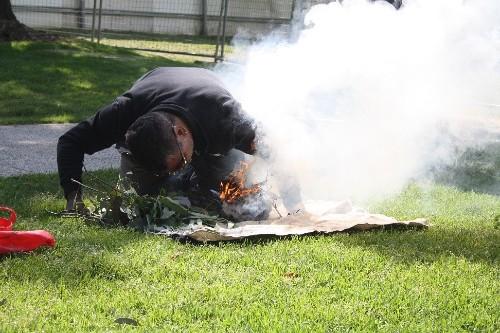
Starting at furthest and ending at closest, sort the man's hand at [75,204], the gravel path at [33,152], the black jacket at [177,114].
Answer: the gravel path at [33,152] < the man's hand at [75,204] < the black jacket at [177,114]

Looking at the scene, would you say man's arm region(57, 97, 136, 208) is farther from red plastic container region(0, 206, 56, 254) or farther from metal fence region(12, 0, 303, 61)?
metal fence region(12, 0, 303, 61)

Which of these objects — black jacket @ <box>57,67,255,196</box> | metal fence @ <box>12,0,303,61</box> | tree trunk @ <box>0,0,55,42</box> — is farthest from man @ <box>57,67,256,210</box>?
metal fence @ <box>12,0,303,61</box>

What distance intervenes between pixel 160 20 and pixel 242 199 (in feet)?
51.0

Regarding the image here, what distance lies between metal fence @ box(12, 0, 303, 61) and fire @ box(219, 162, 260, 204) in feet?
32.3

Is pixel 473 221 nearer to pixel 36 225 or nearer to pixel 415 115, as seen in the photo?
pixel 415 115

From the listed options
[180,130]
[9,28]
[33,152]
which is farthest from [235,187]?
[9,28]

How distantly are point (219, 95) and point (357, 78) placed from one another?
7.19 feet

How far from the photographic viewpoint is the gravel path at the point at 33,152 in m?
7.01

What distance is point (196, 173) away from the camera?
17.8ft

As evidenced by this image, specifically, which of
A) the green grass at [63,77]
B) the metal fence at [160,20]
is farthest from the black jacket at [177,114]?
the metal fence at [160,20]

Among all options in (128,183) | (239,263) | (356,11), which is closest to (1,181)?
(128,183)

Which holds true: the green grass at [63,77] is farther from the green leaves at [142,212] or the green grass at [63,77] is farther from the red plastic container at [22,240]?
the red plastic container at [22,240]

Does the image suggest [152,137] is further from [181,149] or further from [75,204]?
[75,204]

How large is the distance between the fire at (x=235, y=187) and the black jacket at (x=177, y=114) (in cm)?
31
